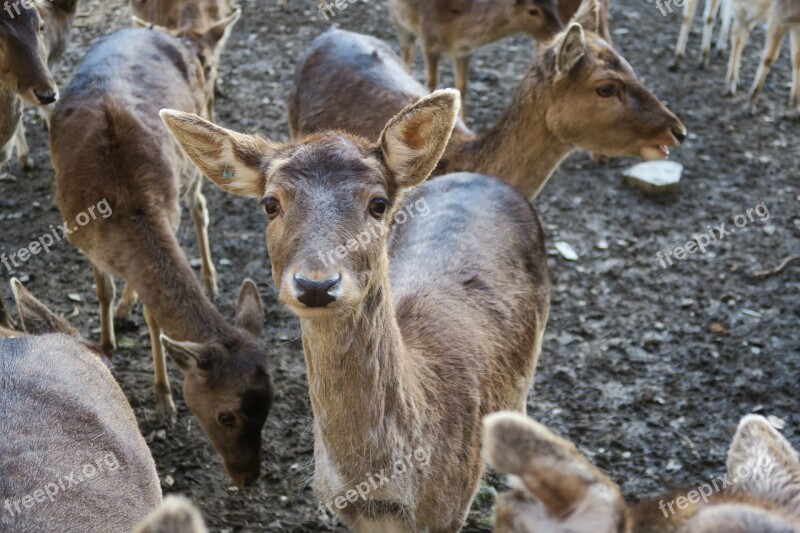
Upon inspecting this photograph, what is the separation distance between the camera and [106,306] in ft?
18.2

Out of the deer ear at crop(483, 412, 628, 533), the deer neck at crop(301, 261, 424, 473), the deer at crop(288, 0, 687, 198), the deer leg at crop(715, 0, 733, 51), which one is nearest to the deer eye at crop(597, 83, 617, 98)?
the deer at crop(288, 0, 687, 198)

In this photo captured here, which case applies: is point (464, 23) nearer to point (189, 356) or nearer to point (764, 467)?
point (189, 356)

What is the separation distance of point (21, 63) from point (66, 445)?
11.5 ft

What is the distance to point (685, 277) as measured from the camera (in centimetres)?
646

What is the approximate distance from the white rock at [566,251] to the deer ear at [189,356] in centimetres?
318

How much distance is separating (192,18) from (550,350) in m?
4.45

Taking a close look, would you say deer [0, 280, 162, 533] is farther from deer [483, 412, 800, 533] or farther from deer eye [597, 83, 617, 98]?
deer eye [597, 83, 617, 98]

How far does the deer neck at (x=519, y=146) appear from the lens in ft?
19.0

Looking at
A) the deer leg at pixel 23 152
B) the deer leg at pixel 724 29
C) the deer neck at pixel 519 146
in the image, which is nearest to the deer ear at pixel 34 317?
the deer neck at pixel 519 146

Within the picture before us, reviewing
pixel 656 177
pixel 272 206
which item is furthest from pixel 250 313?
pixel 656 177

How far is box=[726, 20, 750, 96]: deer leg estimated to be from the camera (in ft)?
29.0

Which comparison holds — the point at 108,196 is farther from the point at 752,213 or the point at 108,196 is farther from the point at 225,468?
the point at 752,213

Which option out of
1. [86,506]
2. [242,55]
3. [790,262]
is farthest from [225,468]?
[242,55]

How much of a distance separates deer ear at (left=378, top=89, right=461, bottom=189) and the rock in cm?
444
